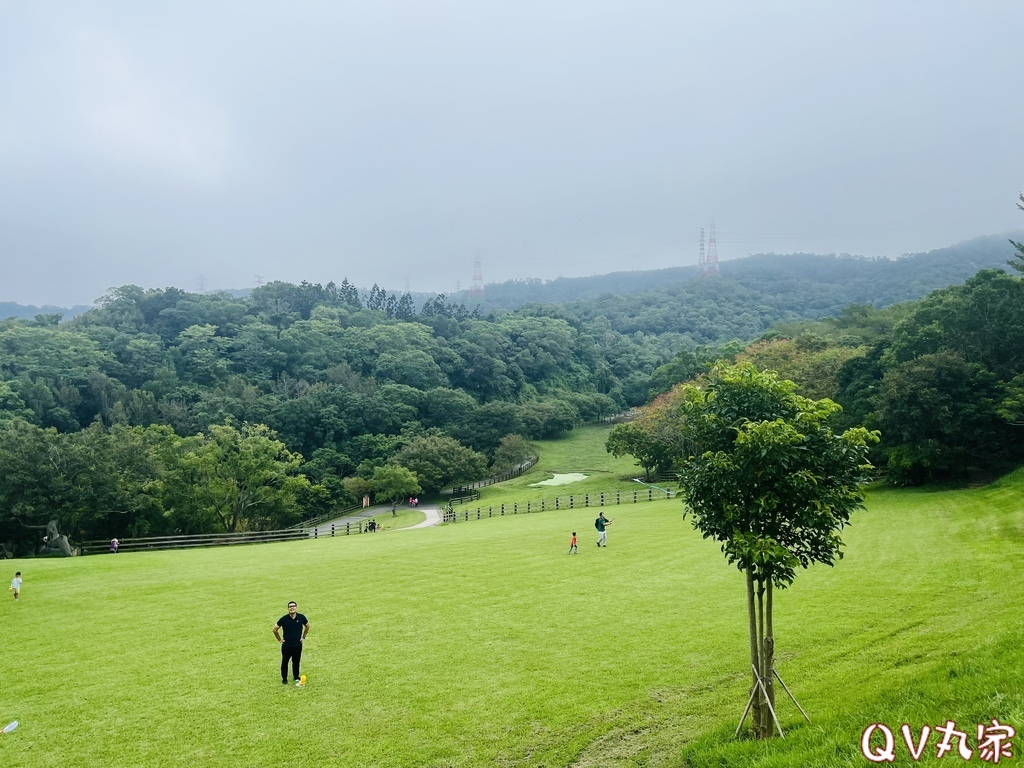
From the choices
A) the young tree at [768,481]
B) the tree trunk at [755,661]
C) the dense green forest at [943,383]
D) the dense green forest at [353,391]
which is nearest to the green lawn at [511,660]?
the tree trunk at [755,661]

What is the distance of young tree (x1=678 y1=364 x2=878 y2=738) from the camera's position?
6.62 m

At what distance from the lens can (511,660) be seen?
434 inches

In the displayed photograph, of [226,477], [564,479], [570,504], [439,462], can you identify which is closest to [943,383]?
[570,504]

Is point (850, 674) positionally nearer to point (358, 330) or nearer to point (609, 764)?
point (609, 764)

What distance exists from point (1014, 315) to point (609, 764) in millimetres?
40904

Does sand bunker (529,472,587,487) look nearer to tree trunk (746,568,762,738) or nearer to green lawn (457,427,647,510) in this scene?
green lawn (457,427,647,510)

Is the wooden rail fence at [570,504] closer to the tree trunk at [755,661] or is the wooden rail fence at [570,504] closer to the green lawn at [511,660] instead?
the green lawn at [511,660]

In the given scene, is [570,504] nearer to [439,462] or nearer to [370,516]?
[370,516]

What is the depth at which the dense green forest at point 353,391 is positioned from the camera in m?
33.6

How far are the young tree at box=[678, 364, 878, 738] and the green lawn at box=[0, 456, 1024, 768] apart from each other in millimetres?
1818

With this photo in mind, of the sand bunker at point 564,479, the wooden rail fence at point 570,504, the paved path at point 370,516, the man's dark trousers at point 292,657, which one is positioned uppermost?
the man's dark trousers at point 292,657

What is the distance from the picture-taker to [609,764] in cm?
761

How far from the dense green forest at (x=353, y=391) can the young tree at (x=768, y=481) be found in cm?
104

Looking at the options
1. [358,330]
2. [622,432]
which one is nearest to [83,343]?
[358,330]
